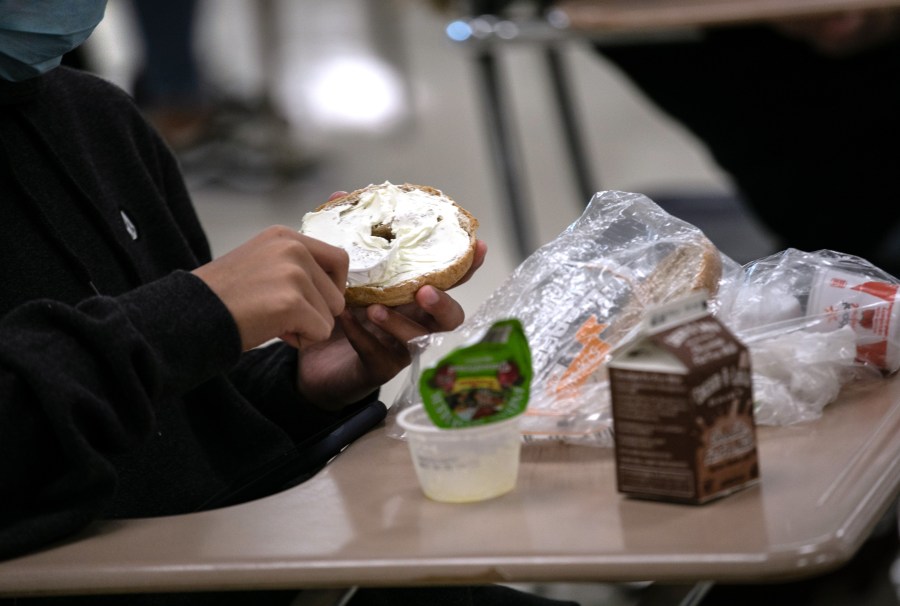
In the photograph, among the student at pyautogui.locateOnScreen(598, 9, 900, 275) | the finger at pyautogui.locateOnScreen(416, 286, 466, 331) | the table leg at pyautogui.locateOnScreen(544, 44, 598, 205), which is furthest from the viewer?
the table leg at pyautogui.locateOnScreen(544, 44, 598, 205)

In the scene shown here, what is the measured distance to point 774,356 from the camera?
1.01 meters

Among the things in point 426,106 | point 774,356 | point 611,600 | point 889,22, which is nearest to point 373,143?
point 426,106

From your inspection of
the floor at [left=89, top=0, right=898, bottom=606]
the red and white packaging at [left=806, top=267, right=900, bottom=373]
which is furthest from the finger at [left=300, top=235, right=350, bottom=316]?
the floor at [left=89, top=0, right=898, bottom=606]

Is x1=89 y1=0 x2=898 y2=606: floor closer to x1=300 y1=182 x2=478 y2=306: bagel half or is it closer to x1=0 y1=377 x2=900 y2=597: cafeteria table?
x1=300 y1=182 x2=478 y2=306: bagel half

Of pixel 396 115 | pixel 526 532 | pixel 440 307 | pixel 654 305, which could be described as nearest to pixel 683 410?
pixel 526 532

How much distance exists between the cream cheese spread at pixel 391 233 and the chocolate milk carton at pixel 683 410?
15.5 inches

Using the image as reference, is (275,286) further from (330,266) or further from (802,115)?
(802,115)

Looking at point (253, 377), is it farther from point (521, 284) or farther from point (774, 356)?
point (774, 356)

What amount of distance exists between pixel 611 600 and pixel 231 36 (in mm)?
5029

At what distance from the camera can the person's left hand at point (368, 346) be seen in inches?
45.7

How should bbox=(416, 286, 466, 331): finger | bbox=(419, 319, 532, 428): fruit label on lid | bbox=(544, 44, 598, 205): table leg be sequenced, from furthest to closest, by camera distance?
bbox=(544, 44, 598, 205): table leg, bbox=(416, 286, 466, 331): finger, bbox=(419, 319, 532, 428): fruit label on lid

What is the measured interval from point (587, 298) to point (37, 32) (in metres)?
0.59

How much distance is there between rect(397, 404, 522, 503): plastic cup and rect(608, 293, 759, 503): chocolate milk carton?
87 mm

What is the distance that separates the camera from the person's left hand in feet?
3.81
